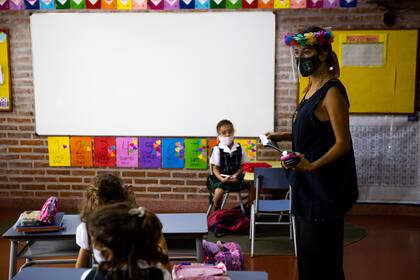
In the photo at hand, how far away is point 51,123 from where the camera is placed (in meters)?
5.35

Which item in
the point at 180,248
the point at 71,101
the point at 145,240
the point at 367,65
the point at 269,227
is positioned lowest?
the point at 269,227

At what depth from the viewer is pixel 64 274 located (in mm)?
2090

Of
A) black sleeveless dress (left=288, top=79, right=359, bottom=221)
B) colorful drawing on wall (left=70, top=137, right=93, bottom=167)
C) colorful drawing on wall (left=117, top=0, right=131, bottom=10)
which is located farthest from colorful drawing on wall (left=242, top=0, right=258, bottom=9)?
black sleeveless dress (left=288, top=79, right=359, bottom=221)

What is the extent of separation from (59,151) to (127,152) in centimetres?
71

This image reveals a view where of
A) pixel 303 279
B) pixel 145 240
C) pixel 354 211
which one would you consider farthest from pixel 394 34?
pixel 145 240

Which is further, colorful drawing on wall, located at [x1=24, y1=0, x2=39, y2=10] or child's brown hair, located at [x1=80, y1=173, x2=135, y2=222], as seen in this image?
colorful drawing on wall, located at [x1=24, y1=0, x2=39, y2=10]

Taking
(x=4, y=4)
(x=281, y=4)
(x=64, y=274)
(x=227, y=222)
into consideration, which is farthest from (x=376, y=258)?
(x=4, y=4)

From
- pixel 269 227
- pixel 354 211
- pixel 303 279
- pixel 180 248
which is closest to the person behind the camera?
pixel 303 279

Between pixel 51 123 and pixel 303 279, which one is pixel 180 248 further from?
pixel 51 123

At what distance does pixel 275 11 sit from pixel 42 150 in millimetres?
2707

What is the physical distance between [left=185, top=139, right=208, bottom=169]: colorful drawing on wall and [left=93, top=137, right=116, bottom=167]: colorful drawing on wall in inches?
29.3

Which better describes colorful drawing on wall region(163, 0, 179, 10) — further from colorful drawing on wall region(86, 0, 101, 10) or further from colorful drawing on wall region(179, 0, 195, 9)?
colorful drawing on wall region(86, 0, 101, 10)

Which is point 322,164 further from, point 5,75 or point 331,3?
point 5,75

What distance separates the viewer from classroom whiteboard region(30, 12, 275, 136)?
16.7 feet
